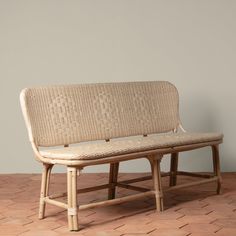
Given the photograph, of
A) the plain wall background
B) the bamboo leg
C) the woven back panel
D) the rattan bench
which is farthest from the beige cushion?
the plain wall background

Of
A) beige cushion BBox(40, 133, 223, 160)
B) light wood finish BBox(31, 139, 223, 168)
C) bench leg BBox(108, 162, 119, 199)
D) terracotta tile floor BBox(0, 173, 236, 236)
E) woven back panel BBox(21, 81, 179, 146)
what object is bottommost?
terracotta tile floor BBox(0, 173, 236, 236)

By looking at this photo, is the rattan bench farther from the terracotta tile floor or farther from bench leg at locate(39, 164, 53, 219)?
the terracotta tile floor

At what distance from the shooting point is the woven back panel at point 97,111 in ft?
11.1

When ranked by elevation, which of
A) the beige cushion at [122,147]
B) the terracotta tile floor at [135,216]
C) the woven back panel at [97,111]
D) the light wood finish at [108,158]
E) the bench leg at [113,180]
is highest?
the woven back panel at [97,111]

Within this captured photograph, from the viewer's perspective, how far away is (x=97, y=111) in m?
3.70

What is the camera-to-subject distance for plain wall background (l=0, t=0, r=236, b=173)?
478 cm

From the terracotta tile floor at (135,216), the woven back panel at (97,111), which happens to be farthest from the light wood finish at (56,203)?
the woven back panel at (97,111)

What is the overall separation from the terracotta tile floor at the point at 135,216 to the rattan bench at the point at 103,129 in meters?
0.10

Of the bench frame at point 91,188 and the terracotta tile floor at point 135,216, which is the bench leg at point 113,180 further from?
the terracotta tile floor at point 135,216

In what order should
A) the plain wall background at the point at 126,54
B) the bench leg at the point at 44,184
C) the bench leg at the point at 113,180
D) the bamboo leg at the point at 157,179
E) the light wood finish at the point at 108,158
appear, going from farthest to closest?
1. the plain wall background at the point at 126,54
2. the bench leg at the point at 113,180
3. the bamboo leg at the point at 157,179
4. the bench leg at the point at 44,184
5. the light wood finish at the point at 108,158

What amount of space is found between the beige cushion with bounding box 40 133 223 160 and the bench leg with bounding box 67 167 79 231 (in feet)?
0.30

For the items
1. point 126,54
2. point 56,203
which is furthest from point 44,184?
point 126,54

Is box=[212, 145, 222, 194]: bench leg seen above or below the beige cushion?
below

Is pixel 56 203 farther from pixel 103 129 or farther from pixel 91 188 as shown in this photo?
pixel 103 129
